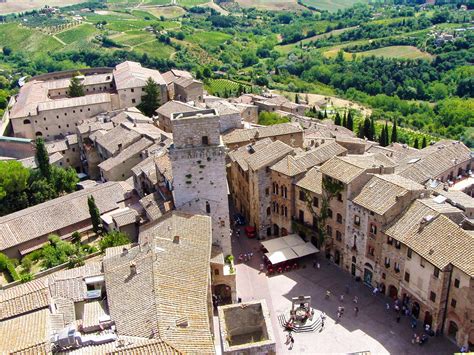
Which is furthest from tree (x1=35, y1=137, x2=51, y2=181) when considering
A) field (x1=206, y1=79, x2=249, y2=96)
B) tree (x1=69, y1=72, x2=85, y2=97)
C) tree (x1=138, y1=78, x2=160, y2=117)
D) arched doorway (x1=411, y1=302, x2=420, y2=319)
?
field (x1=206, y1=79, x2=249, y2=96)

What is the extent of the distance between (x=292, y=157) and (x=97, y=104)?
4978 cm

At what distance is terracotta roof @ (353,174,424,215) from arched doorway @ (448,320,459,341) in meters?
12.1

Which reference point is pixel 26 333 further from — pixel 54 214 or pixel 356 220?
pixel 356 220

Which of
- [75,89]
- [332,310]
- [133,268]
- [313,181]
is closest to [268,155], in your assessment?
[313,181]

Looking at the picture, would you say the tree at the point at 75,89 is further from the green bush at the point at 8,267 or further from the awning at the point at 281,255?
the awning at the point at 281,255

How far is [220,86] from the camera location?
160 m

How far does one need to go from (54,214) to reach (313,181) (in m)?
34.3

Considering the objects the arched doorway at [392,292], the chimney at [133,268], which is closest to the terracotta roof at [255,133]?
the arched doorway at [392,292]

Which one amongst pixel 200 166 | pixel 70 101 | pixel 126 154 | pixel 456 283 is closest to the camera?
pixel 456 283

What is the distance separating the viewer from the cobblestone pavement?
154ft

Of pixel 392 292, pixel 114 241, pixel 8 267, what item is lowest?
pixel 392 292

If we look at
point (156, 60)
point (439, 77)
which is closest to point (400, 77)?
point (439, 77)

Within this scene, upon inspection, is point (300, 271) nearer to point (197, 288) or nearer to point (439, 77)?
point (197, 288)

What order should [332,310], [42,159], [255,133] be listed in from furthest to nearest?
[255,133] < [42,159] < [332,310]
